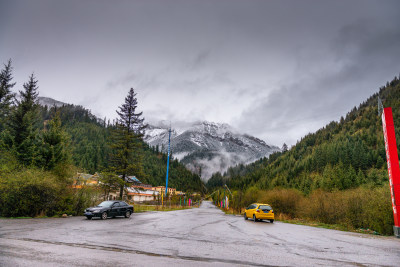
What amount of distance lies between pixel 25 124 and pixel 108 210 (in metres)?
13.3

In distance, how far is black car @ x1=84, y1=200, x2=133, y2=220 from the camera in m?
18.4

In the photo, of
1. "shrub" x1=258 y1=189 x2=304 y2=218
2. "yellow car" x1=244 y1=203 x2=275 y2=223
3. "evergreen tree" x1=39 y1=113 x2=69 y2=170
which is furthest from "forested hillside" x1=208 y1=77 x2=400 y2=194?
"evergreen tree" x1=39 y1=113 x2=69 y2=170

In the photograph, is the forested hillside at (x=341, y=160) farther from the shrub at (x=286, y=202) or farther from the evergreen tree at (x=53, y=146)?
the evergreen tree at (x=53, y=146)

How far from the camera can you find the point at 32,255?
233 inches

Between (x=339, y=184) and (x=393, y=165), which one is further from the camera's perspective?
(x=339, y=184)

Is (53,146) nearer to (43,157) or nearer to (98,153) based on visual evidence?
(43,157)

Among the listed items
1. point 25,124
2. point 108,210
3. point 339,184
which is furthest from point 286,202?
point 339,184

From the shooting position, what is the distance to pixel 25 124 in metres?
25.0

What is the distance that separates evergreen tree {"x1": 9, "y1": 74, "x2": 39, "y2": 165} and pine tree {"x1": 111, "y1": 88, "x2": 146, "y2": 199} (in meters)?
10.0

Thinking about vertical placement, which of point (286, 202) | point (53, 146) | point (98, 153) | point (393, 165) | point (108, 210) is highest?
point (98, 153)

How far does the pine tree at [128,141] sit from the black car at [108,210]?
11817 mm

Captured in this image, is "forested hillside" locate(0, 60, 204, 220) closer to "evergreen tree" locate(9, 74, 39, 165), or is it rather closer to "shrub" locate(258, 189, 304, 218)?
"evergreen tree" locate(9, 74, 39, 165)

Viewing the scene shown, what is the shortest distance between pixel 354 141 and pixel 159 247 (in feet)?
327

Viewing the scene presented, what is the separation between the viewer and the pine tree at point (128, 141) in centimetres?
3344
